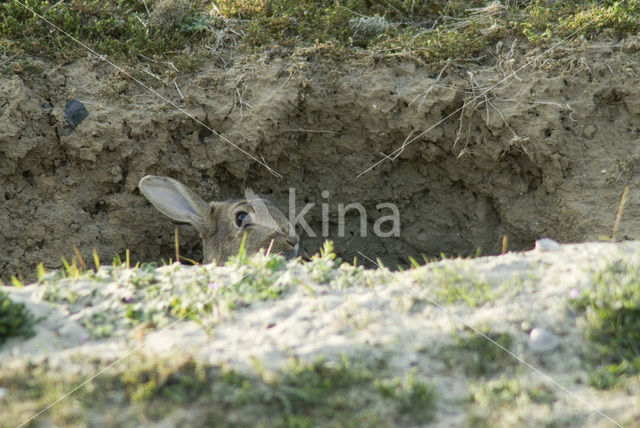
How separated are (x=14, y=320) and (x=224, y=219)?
129 inches

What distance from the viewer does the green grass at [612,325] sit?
340 cm

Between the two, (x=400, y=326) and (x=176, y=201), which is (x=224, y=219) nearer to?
(x=176, y=201)

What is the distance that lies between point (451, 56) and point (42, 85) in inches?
166

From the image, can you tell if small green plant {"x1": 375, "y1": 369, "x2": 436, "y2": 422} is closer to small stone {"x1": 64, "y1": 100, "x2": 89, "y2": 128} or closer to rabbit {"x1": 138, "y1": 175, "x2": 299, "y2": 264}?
rabbit {"x1": 138, "y1": 175, "x2": 299, "y2": 264}

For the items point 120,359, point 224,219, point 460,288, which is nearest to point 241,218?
point 224,219

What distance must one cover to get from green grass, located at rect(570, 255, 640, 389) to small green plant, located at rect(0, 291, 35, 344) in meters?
3.02

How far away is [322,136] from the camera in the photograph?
7.47 meters

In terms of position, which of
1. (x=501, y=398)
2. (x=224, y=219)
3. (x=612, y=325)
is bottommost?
(x=501, y=398)

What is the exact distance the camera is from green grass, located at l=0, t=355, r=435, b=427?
311 cm

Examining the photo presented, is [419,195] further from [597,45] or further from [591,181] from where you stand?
[597,45]

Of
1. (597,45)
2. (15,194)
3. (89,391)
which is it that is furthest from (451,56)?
(89,391)

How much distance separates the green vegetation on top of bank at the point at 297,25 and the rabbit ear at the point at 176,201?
1513 millimetres

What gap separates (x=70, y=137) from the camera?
6844mm

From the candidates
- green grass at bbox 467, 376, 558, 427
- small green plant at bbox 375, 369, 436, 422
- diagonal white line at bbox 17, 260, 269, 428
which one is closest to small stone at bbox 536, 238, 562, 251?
green grass at bbox 467, 376, 558, 427
